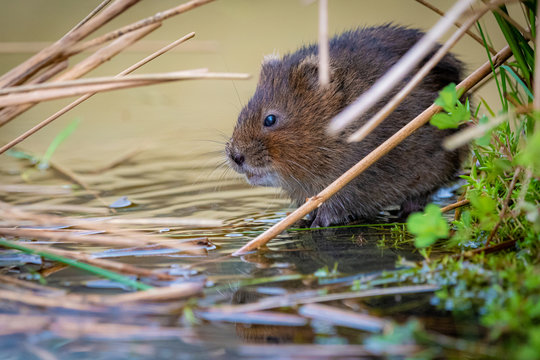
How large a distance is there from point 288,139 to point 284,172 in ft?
0.68

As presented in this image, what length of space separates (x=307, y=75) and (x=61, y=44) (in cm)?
182

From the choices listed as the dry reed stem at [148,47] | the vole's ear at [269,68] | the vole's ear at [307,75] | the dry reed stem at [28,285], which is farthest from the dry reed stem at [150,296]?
the vole's ear at [269,68]

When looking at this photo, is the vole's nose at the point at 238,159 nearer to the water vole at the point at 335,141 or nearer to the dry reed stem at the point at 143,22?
the water vole at the point at 335,141

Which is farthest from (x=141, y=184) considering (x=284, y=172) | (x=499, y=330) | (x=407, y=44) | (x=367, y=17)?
(x=367, y=17)

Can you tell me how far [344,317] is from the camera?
81.0 inches

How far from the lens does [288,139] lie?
4.06 meters

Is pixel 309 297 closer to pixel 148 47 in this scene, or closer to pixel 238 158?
pixel 148 47

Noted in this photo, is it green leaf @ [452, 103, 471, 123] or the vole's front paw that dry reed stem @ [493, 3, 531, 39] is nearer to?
green leaf @ [452, 103, 471, 123]

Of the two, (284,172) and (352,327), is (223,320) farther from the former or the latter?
(284,172)

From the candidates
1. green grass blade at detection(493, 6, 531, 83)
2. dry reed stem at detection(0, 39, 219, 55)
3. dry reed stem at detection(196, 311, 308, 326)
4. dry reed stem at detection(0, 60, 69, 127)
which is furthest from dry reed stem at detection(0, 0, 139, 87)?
green grass blade at detection(493, 6, 531, 83)

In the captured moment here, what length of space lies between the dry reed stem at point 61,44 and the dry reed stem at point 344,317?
1418 mm

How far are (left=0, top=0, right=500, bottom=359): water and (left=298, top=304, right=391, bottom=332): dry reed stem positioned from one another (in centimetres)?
5

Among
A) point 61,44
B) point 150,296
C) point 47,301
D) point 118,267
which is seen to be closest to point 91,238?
point 118,267

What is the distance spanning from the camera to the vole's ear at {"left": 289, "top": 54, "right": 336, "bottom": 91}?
4.16 meters
